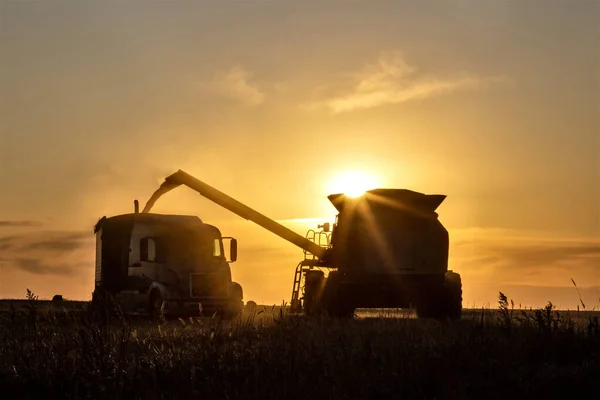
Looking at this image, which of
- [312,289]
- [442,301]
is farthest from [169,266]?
[442,301]

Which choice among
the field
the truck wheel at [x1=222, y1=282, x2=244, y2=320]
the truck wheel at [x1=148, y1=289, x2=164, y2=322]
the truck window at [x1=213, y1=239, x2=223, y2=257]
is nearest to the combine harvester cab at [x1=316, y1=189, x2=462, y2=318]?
the truck wheel at [x1=222, y1=282, x2=244, y2=320]

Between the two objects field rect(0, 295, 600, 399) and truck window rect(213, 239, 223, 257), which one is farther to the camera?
truck window rect(213, 239, 223, 257)

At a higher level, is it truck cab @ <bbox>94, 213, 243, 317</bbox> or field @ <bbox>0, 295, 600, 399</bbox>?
truck cab @ <bbox>94, 213, 243, 317</bbox>

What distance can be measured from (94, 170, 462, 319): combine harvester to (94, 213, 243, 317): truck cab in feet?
0.11

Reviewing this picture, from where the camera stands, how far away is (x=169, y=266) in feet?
94.0

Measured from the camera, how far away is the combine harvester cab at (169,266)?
28531 mm

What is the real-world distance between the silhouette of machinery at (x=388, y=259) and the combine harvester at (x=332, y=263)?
3cm

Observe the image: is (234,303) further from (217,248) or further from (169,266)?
(169,266)

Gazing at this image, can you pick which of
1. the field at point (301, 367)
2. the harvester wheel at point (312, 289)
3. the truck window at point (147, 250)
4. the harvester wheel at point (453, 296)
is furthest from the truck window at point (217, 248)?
the field at point (301, 367)

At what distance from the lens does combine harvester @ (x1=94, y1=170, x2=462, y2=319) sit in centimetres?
2747

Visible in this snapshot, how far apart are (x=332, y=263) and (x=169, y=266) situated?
5332 mm

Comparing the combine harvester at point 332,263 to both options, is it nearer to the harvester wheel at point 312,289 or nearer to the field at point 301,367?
the harvester wheel at point 312,289

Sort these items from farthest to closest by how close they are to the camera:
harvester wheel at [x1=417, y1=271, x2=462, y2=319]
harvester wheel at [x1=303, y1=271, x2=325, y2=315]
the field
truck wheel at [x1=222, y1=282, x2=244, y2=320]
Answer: truck wheel at [x1=222, y1=282, x2=244, y2=320] → harvester wheel at [x1=303, y1=271, x2=325, y2=315] → harvester wheel at [x1=417, y1=271, x2=462, y2=319] → the field

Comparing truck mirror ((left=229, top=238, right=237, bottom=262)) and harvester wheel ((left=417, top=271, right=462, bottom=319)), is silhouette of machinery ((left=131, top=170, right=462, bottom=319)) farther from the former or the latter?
truck mirror ((left=229, top=238, right=237, bottom=262))
